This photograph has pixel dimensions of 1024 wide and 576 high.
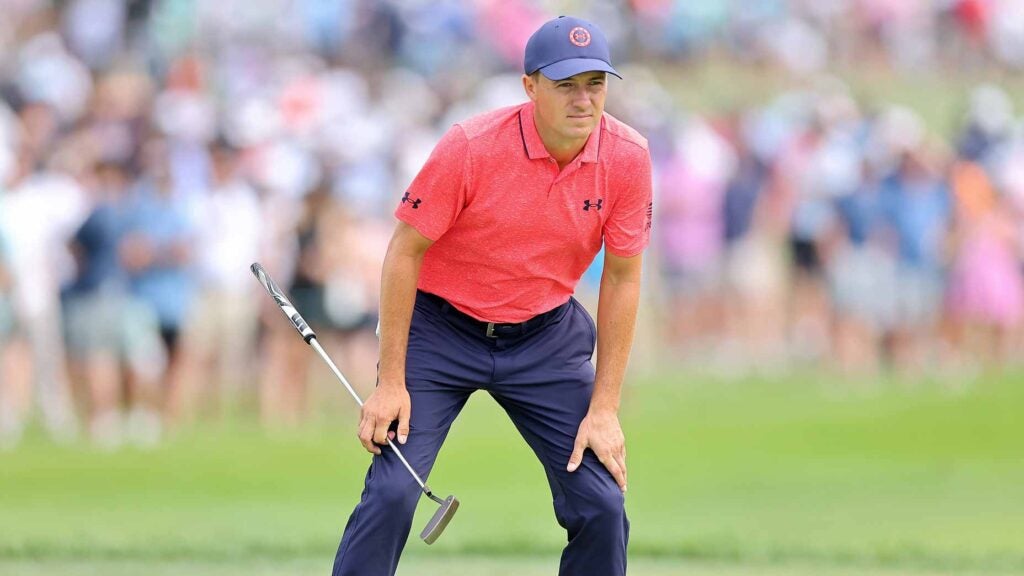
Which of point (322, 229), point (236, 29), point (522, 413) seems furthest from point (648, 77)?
point (522, 413)

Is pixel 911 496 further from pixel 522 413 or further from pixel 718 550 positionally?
pixel 522 413

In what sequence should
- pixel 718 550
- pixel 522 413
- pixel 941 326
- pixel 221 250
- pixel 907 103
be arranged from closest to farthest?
pixel 522 413 → pixel 718 550 → pixel 221 250 → pixel 941 326 → pixel 907 103

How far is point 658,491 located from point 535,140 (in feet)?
24.4

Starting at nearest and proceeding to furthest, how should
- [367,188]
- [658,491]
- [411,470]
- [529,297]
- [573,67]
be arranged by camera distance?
[573,67] < [411,470] < [529,297] < [658,491] < [367,188]

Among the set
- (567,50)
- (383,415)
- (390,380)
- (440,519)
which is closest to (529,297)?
(390,380)

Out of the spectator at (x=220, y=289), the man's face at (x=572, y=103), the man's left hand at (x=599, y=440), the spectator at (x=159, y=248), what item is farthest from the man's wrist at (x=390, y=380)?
the spectator at (x=220, y=289)

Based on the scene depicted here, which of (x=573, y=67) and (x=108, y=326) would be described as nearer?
(x=573, y=67)

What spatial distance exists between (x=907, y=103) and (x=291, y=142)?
8.74 meters

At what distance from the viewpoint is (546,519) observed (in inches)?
459

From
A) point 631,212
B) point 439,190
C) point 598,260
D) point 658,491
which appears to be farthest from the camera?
point 598,260

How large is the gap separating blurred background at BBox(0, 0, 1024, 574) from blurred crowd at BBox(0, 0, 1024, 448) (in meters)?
0.03

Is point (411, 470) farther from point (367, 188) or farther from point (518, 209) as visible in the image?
point (367, 188)

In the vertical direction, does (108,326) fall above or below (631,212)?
above

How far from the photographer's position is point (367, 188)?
49.9 ft
